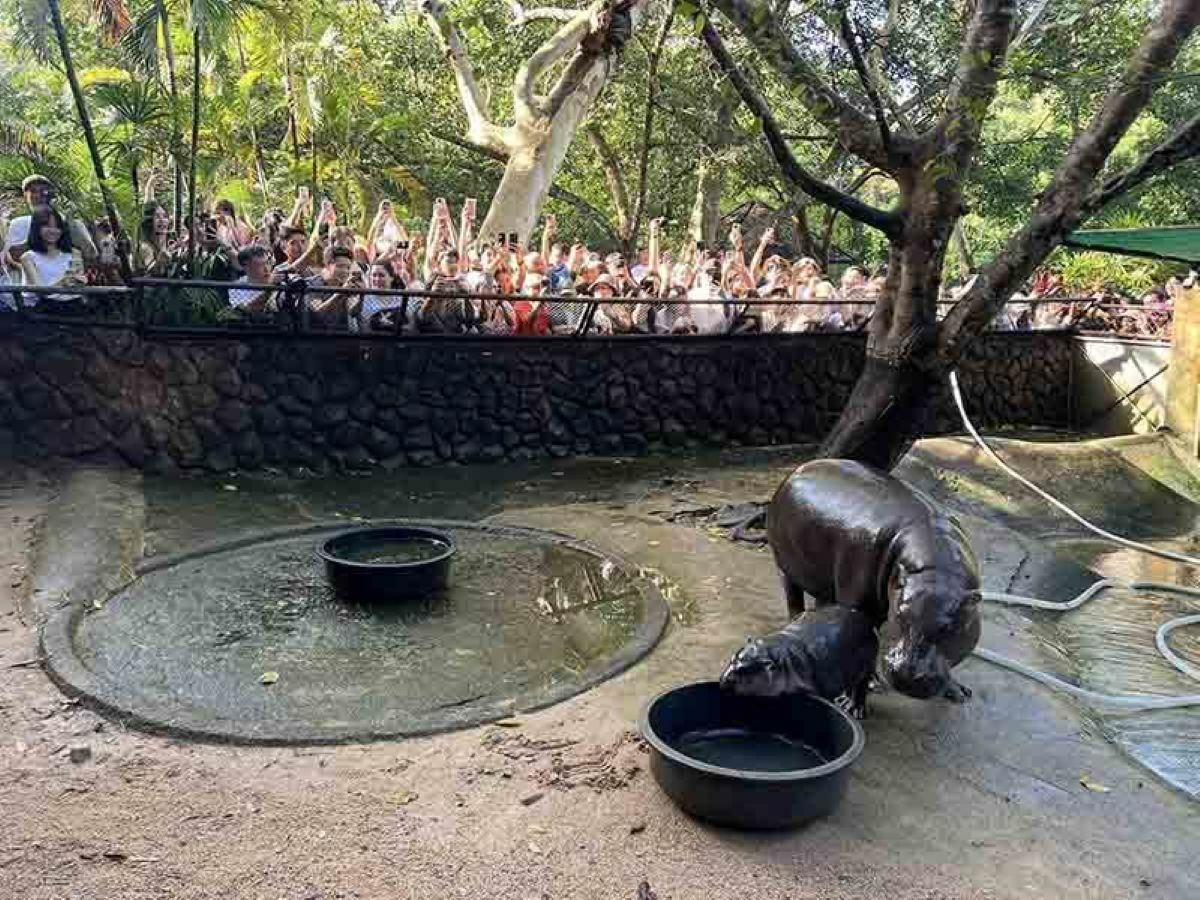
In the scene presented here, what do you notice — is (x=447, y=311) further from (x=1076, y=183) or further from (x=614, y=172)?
(x=614, y=172)

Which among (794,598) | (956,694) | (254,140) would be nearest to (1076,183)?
(794,598)

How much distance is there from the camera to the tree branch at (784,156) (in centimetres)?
591

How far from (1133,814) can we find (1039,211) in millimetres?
3601

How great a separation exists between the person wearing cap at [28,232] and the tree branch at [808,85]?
5528mm

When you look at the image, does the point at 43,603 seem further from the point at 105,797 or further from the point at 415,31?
the point at 415,31

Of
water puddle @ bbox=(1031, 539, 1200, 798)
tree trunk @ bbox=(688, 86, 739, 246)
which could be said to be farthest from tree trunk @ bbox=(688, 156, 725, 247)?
water puddle @ bbox=(1031, 539, 1200, 798)

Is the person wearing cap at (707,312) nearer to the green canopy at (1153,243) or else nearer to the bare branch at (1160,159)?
the green canopy at (1153,243)

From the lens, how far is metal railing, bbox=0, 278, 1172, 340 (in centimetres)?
797

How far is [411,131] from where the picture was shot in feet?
55.6

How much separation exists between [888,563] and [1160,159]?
3.27 meters

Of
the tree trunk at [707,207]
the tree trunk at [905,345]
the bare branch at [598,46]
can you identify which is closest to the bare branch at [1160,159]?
the tree trunk at [905,345]

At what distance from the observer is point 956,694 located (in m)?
4.23


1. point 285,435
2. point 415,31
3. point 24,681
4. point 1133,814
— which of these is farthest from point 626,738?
point 415,31

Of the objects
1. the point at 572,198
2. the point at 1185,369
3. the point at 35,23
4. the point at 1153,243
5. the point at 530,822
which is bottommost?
the point at 530,822
